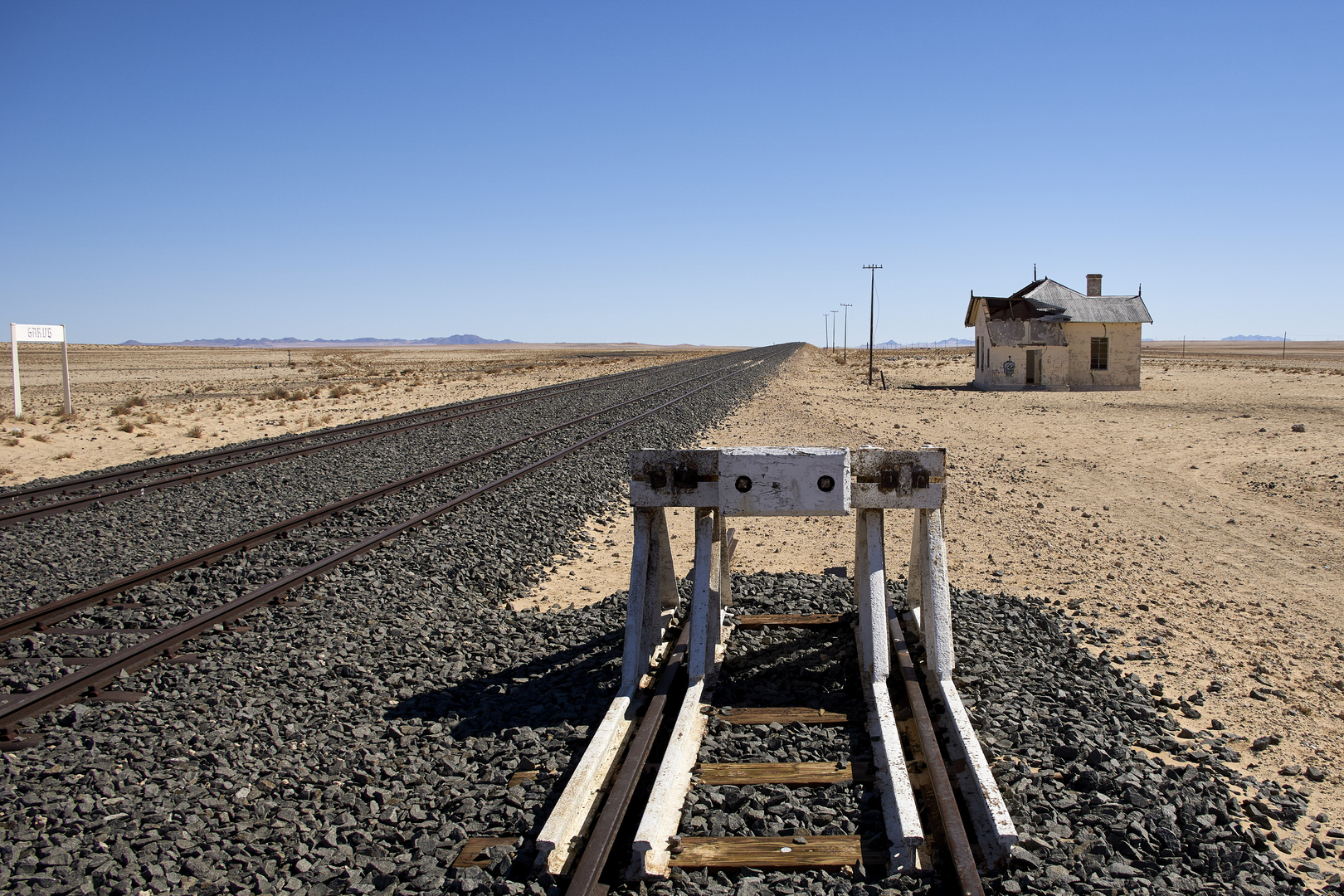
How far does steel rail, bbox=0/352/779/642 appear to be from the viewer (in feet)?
22.6

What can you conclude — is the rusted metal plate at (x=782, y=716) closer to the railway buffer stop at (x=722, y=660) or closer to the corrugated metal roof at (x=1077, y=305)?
the railway buffer stop at (x=722, y=660)

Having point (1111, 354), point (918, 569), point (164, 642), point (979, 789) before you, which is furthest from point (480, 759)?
point (1111, 354)

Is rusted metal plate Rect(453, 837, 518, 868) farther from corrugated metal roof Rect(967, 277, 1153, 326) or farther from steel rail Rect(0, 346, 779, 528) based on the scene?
corrugated metal roof Rect(967, 277, 1153, 326)

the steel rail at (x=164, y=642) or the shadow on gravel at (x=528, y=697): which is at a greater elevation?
the steel rail at (x=164, y=642)

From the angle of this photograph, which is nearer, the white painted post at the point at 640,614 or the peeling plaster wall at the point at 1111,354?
the white painted post at the point at 640,614

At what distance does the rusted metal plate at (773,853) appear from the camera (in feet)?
12.3

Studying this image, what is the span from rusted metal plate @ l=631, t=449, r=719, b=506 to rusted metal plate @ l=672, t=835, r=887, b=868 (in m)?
2.16

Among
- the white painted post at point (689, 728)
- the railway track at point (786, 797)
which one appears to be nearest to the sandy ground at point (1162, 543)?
the railway track at point (786, 797)

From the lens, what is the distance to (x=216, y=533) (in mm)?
9867

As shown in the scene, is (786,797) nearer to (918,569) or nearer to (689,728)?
(689,728)

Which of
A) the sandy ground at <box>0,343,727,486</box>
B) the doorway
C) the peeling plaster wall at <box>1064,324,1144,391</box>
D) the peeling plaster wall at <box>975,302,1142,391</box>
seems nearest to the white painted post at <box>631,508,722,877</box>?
the sandy ground at <box>0,343,727,486</box>

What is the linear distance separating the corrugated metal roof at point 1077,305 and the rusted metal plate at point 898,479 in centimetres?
3314

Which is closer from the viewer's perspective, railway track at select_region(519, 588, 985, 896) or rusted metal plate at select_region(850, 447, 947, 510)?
railway track at select_region(519, 588, 985, 896)

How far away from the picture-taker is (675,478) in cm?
559
